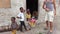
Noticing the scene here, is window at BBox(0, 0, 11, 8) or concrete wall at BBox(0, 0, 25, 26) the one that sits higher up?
window at BBox(0, 0, 11, 8)

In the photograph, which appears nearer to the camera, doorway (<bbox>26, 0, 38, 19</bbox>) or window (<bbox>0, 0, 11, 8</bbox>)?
window (<bbox>0, 0, 11, 8</bbox>)

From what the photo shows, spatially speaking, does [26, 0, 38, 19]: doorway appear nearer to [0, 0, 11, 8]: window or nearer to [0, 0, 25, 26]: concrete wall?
[0, 0, 25, 26]: concrete wall

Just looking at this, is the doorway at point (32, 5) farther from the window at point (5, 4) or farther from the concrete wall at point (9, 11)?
the window at point (5, 4)

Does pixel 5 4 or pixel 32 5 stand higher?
pixel 5 4

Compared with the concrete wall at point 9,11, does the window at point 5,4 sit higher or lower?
higher

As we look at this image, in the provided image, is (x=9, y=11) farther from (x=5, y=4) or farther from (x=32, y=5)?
(x=32, y=5)

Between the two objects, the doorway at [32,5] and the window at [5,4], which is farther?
the doorway at [32,5]

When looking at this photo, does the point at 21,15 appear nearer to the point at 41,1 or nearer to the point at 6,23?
the point at 6,23

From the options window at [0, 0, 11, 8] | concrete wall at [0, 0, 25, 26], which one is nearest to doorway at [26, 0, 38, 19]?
concrete wall at [0, 0, 25, 26]

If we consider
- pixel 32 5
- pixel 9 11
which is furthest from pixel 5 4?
pixel 32 5

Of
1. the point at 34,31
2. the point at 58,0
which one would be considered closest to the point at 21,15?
the point at 34,31

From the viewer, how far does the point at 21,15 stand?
28.0 ft

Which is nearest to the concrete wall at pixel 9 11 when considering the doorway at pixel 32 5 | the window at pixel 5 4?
the window at pixel 5 4

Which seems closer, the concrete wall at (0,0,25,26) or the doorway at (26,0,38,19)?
the concrete wall at (0,0,25,26)
